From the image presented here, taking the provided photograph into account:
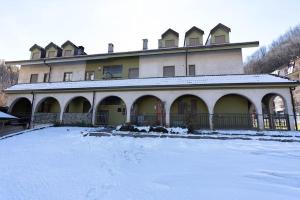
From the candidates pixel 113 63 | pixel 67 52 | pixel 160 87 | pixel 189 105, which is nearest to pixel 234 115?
pixel 189 105

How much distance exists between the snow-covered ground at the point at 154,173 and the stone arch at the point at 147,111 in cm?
731

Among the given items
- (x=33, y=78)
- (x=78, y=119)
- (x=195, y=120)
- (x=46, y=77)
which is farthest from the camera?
(x=33, y=78)

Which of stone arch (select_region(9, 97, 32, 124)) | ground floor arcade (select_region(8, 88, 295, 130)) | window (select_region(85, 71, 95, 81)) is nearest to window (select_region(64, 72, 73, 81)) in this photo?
window (select_region(85, 71, 95, 81))

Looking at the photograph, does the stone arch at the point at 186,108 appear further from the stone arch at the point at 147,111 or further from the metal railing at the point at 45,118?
the metal railing at the point at 45,118

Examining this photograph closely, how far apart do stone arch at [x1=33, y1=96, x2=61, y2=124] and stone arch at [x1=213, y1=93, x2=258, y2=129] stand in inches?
573

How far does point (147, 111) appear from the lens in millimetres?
17703

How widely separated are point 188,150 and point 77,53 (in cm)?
2004

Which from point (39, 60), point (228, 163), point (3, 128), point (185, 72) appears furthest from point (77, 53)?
point (228, 163)

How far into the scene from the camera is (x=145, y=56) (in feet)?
64.4

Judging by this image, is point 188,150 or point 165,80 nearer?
point 188,150

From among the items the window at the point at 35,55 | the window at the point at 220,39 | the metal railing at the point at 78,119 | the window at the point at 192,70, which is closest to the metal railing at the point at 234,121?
the window at the point at 192,70

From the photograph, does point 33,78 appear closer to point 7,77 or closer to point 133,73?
point 133,73

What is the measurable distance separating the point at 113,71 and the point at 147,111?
639 cm

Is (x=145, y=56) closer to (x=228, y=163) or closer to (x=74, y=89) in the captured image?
(x=74, y=89)
